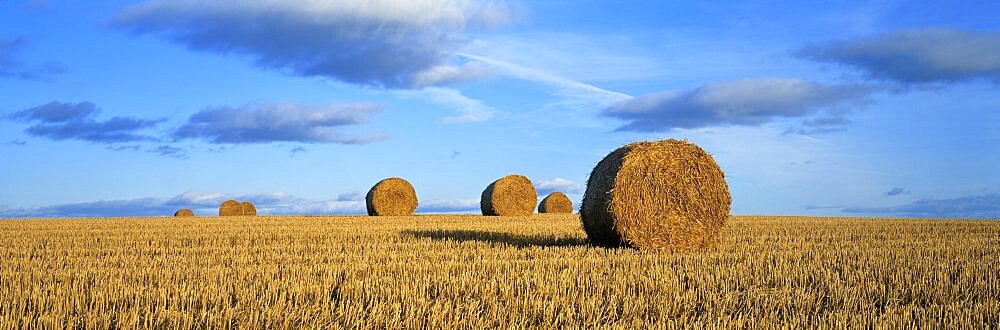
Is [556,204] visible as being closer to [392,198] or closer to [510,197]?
[510,197]

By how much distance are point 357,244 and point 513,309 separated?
20.8 feet

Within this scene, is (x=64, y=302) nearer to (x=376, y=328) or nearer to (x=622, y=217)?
(x=376, y=328)

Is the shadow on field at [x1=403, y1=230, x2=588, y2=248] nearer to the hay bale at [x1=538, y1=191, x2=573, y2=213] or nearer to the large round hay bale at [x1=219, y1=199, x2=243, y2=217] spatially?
the hay bale at [x1=538, y1=191, x2=573, y2=213]

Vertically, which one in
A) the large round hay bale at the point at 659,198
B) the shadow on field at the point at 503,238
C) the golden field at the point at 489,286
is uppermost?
the large round hay bale at the point at 659,198

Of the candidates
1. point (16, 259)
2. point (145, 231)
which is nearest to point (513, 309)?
point (16, 259)

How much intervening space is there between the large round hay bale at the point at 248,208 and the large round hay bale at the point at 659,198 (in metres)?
25.4

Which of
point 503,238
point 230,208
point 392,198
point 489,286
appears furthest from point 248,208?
point 489,286

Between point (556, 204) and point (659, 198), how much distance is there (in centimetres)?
2296

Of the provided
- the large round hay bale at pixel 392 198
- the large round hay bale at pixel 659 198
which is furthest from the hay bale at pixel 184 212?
the large round hay bale at pixel 659 198

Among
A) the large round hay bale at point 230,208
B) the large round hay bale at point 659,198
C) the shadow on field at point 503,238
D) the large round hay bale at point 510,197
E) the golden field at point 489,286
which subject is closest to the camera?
the golden field at point 489,286

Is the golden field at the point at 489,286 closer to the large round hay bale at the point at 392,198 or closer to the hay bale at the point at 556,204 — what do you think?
the large round hay bale at the point at 392,198

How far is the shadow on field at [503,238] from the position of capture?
470 inches

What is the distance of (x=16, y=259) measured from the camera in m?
9.63

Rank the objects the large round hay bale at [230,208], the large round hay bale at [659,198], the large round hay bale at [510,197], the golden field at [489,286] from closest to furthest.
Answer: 1. the golden field at [489,286]
2. the large round hay bale at [659,198]
3. the large round hay bale at [510,197]
4. the large round hay bale at [230,208]
